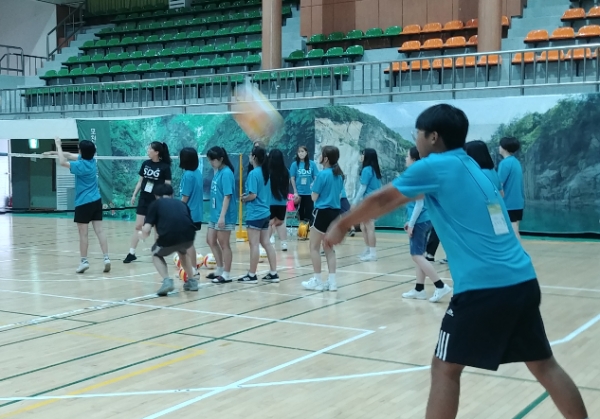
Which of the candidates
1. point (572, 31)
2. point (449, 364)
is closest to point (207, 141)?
point (572, 31)

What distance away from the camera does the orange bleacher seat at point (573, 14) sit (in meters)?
17.3

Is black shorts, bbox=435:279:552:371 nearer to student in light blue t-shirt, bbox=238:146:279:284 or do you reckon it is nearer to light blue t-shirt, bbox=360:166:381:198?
student in light blue t-shirt, bbox=238:146:279:284

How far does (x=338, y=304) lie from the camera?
7.55 metres

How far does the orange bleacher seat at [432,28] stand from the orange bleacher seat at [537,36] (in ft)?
10.6

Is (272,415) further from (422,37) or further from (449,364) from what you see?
(422,37)

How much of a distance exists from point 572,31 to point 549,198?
4.85 m

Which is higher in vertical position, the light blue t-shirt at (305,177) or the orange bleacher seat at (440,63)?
the orange bleacher seat at (440,63)

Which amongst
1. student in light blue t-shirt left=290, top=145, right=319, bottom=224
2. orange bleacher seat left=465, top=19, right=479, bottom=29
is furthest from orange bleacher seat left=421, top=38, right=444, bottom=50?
student in light blue t-shirt left=290, top=145, right=319, bottom=224

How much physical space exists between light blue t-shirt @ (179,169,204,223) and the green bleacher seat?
12831 mm

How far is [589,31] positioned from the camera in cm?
1627

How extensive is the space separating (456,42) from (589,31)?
338cm

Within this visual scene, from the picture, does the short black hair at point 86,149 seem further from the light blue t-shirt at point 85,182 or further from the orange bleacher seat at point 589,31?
the orange bleacher seat at point 589,31

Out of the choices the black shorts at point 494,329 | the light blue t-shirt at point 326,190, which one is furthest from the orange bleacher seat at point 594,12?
the black shorts at point 494,329

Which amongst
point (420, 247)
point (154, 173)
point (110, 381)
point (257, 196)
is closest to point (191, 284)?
point (257, 196)
